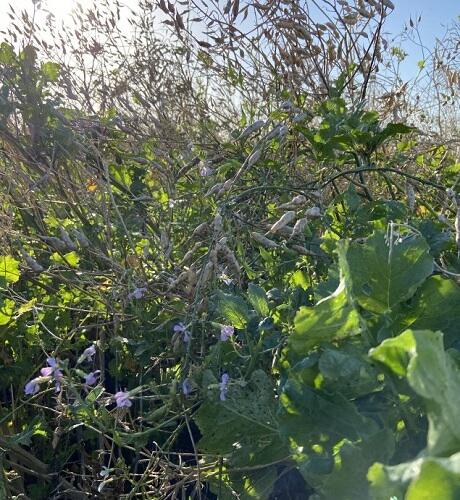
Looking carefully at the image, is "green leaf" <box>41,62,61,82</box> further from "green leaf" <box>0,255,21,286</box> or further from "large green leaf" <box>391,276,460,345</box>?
"large green leaf" <box>391,276,460,345</box>

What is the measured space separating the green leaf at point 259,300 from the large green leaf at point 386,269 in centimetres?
21

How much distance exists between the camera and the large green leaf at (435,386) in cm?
49

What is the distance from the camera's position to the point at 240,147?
1731 millimetres

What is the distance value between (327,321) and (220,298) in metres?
0.35

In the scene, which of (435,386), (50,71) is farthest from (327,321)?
(50,71)

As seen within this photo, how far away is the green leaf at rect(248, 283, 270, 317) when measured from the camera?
A: 1.01 m

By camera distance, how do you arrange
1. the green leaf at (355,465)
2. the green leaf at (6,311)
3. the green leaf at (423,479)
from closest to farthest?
the green leaf at (423,479) → the green leaf at (355,465) → the green leaf at (6,311)

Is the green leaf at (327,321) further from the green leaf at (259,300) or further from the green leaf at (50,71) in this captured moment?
the green leaf at (50,71)

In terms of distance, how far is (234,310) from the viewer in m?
1.04

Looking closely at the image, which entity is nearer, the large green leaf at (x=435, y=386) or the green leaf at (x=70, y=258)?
the large green leaf at (x=435, y=386)

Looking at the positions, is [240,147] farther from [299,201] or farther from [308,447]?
[308,447]

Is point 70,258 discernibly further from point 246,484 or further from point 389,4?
point 389,4

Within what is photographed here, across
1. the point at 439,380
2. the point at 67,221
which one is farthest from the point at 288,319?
the point at 67,221

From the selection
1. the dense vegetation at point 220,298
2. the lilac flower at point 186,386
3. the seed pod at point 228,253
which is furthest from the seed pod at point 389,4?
the lilac flower at point 186,386
